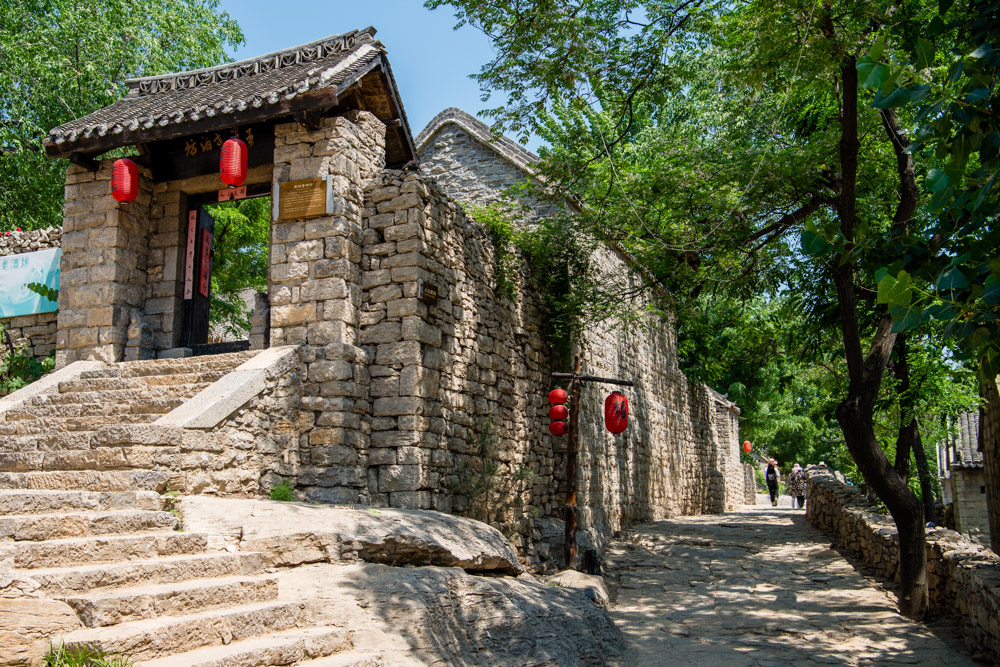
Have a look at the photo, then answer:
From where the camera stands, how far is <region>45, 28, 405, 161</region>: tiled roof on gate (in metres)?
7.41

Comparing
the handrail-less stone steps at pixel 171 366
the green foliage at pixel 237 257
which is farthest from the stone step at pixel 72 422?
the green foliage at pixel 237 257

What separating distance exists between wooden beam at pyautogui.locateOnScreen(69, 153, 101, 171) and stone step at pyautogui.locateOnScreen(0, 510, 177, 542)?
518 centimetres

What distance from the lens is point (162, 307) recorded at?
8.36m

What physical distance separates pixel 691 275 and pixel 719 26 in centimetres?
366

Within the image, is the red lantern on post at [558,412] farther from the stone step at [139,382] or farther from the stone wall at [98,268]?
the stone wall at [98,268]

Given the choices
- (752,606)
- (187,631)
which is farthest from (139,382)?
(752,606)

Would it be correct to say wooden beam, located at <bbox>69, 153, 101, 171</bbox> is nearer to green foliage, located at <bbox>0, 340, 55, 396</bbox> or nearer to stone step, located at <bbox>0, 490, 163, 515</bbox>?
green foliage, located at <bbox>0, 340, 55, 396</bbox>

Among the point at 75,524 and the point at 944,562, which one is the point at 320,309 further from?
the point at 944,562

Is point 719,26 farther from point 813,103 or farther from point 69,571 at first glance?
point 69,571

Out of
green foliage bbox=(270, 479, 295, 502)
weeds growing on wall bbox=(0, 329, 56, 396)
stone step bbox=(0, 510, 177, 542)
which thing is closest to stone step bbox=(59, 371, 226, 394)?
green foliage bbox=(270, 479, 295, 502)

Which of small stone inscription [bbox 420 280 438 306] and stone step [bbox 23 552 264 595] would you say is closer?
stone step [bbox 23 552 264 595]

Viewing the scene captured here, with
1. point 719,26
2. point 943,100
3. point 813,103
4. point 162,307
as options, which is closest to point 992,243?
point 943,100

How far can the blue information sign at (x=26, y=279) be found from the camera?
8.88 meters

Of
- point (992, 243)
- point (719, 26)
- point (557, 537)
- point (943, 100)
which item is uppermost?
point (719, 26)
